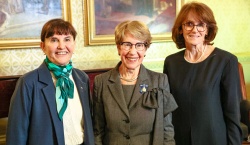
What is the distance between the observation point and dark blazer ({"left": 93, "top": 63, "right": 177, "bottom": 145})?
65.9 inches

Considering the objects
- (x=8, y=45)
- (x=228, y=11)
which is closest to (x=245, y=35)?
(x=228, y=11)

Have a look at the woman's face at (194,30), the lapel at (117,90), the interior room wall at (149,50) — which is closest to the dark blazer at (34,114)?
the lapel at (117,90)

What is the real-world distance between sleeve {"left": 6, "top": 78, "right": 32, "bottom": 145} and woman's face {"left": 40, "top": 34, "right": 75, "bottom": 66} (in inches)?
8.9

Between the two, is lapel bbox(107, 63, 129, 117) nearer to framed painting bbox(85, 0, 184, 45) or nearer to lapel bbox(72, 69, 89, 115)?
lapel bbox(72, 69, 89, 115)

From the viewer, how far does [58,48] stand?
5.30ft

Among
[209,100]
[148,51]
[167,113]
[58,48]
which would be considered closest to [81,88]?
[58,48]

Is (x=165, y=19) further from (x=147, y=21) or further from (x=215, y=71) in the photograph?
(x=215, y=71)

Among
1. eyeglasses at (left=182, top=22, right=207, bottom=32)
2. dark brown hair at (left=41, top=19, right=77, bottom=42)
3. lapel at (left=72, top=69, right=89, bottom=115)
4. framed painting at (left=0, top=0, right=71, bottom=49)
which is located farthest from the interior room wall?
eyeglasses at (left=182, top=22, right=207, bottom=32)

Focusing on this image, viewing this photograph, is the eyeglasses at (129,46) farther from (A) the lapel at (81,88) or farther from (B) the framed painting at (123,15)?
(B) the framed painting at (123,15)

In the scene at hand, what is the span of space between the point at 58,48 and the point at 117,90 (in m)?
0.44

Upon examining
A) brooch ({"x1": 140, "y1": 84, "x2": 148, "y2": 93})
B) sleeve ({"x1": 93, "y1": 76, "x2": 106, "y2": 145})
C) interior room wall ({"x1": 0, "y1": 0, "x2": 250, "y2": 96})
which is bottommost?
sleeve ({"x1": 93, "y1": 76, "x2": 106, "y2": 145})

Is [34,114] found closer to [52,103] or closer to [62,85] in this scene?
[52,103]

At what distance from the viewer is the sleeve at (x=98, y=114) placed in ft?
5.76

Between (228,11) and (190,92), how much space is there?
8.79ft
